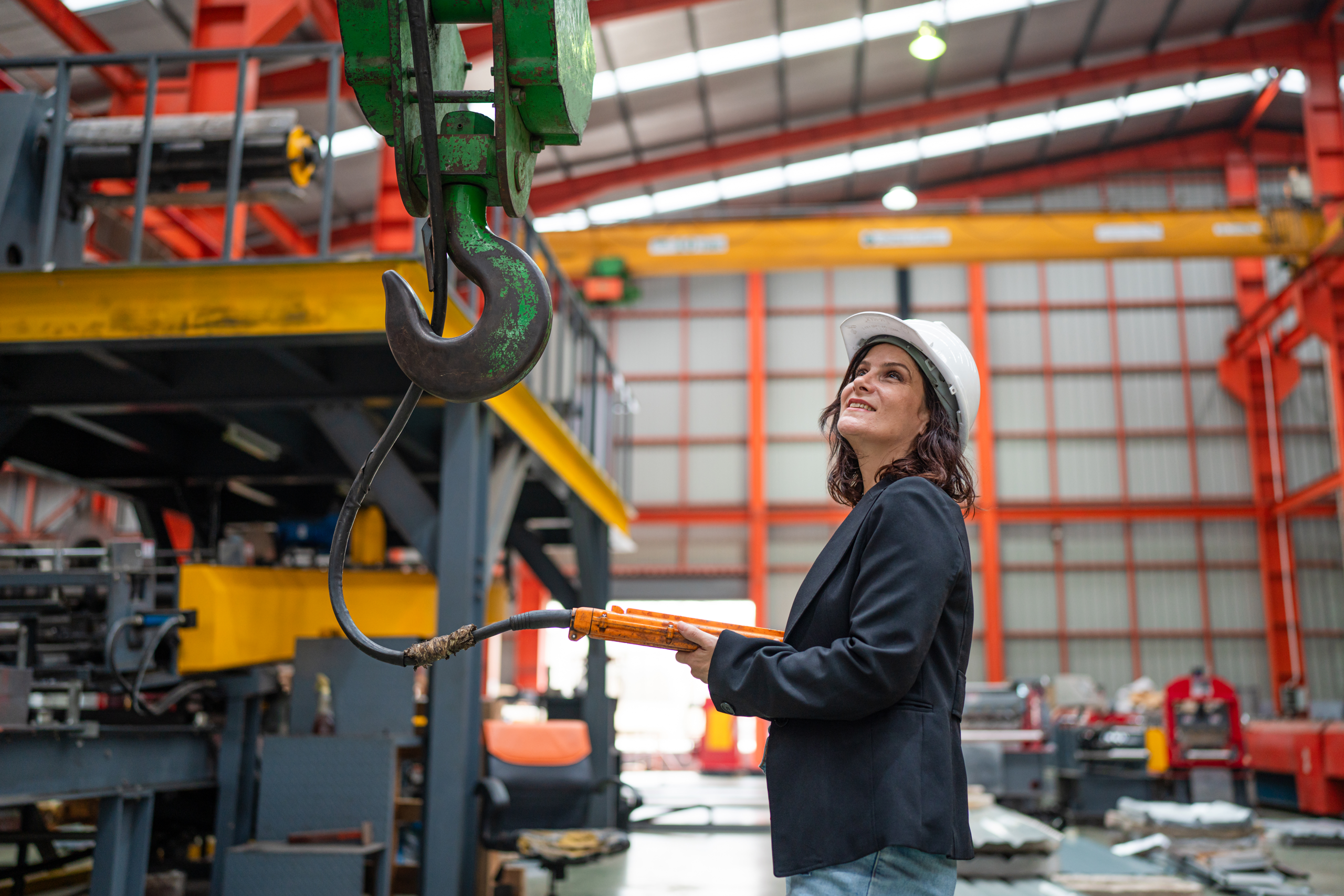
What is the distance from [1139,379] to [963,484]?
72.8 ft

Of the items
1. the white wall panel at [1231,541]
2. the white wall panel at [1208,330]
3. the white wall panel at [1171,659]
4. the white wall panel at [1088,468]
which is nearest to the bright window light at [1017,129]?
the white wall panel at [1208,330]

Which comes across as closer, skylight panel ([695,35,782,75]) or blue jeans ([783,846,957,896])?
blue jeans ([783,846,957,896])

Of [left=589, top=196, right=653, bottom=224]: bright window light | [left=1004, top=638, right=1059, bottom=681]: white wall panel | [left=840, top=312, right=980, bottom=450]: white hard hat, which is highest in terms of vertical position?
[left=589, top=196, right=653, bottom=224]: bright window light

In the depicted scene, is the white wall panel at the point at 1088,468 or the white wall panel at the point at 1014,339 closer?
the white wall panel at the point at 1088,468

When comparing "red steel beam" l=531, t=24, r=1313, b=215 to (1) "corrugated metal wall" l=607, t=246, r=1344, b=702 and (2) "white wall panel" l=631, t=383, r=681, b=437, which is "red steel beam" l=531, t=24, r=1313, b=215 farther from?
(2) "white wall panel" l=631, t=383, r=681, b=437

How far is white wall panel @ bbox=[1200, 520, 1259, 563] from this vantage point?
21.3m

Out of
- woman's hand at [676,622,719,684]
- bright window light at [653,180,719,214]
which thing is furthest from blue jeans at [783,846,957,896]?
bright window light at [653,180,719,214]

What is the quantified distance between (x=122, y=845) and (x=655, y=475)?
18.3 metres

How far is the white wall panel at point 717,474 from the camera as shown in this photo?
22594 mm

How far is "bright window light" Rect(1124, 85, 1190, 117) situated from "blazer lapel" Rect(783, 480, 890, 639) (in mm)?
22785

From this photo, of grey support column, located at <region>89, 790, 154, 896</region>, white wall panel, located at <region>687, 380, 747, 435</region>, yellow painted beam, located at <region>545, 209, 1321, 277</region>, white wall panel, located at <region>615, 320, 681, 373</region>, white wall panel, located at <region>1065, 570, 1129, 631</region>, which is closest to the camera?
Result: grey support column, located at <region>89, 790, 154, 896</region>

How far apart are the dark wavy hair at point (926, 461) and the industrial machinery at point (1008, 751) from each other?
9.99 meters

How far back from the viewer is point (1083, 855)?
9297 mm

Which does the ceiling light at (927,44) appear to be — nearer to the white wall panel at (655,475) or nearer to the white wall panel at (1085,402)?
the white wall panel at (1085,402)
